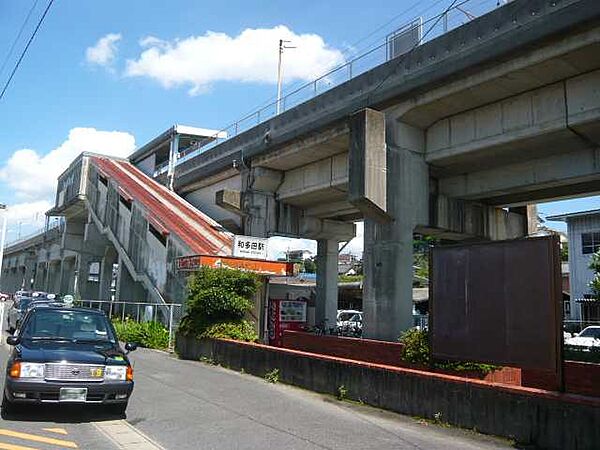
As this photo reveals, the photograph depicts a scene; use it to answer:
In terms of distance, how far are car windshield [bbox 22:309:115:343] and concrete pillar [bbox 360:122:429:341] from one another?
10583mm

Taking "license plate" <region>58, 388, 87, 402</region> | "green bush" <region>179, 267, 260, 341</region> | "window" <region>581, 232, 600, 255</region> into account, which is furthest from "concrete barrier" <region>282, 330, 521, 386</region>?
"window" <region>581, 232, 600, 255</region>

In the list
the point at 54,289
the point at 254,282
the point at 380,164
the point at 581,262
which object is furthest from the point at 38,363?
the point at 54,289

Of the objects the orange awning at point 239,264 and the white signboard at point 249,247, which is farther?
the white signboard at point 249,247

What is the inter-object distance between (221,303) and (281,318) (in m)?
4.11

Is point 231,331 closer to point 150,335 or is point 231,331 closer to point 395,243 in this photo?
point 150,335

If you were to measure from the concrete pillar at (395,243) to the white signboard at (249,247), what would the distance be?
5.07 m

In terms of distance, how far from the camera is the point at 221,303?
16844mm

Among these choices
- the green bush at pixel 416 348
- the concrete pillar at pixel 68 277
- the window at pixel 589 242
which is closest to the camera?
the green bush at pixel 416 348

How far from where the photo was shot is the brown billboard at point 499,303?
782 cm

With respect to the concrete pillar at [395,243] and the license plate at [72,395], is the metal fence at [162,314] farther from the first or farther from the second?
the license plate at [72,395]

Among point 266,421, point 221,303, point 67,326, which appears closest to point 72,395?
point 67,326

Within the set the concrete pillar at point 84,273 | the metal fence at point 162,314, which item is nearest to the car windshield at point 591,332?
the metal fence at point 162,314

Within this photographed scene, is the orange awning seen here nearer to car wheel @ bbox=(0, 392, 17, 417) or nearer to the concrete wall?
the concrete wall

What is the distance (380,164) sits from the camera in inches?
711
